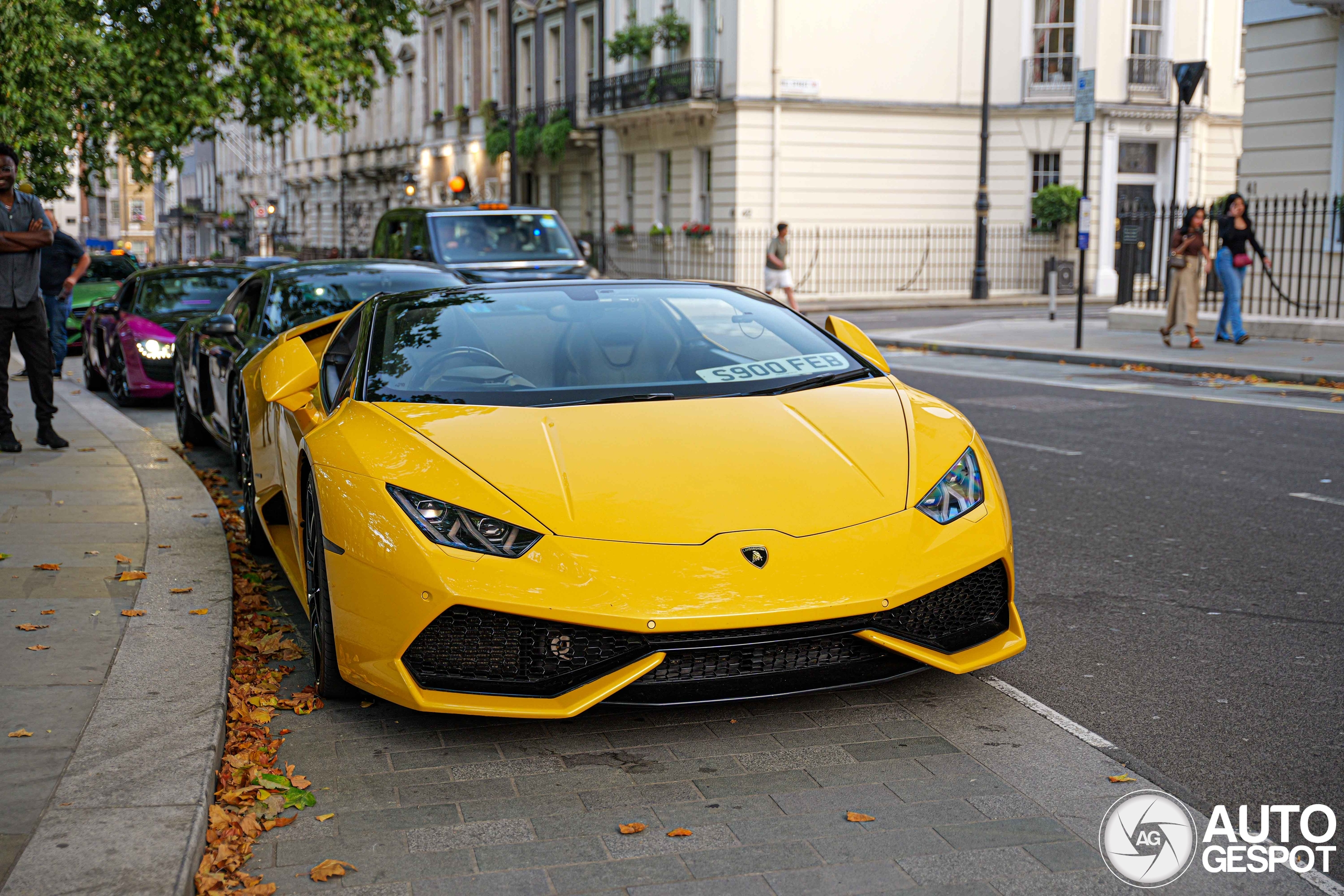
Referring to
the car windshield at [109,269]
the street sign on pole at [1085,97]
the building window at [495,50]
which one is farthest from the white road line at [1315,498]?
the building window at [495,50]

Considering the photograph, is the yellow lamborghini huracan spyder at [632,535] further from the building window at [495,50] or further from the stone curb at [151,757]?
the building window at [495,50]

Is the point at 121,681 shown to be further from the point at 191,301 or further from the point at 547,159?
the point at 547,159

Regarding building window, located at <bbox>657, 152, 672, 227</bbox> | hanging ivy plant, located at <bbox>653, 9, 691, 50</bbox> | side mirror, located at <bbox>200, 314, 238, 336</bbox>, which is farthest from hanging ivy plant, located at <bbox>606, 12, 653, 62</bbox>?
side mirror, located at <bbox>200, 314, 238, 336</bbox>

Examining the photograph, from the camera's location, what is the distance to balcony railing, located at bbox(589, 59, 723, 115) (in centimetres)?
3512

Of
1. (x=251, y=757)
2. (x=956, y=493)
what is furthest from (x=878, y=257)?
(x=251, y=757)

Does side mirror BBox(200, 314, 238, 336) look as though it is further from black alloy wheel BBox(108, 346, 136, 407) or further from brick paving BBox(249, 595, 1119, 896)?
black alloy wheel BBox(108, 346, 136, 407)

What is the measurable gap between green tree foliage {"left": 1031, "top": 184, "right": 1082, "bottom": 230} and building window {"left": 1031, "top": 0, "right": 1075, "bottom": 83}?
2.83 meters

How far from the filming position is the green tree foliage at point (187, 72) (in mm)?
21125

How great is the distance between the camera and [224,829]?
136 inches

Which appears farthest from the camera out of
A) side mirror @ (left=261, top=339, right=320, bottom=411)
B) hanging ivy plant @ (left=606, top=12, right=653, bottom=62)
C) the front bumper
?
hanging ivy plant @ (left=606, top=12, right=653, bottom=62)

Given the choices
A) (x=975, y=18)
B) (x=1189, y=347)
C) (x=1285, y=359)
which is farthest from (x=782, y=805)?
(x=975, y=18)

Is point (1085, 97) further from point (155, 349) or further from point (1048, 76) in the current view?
point (1048, 76)

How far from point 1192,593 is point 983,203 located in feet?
98.4

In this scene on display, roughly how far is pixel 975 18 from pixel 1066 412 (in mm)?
26507
